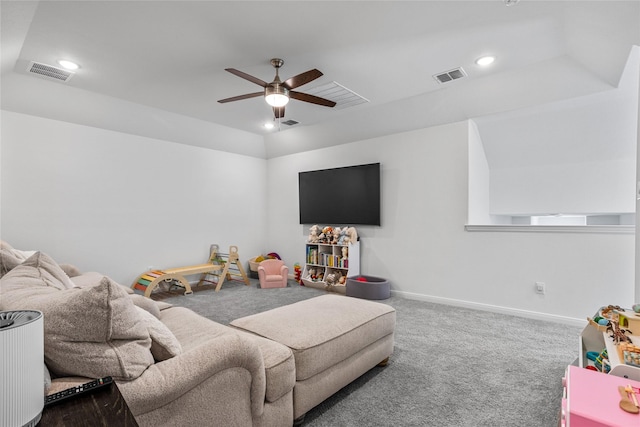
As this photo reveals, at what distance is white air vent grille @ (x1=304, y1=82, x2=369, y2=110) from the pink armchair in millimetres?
2729

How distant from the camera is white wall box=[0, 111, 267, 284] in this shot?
365cm

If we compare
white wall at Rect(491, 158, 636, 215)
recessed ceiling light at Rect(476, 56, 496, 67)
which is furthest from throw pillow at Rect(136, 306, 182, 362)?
white wall at Rect(491, 158, 636, 215)

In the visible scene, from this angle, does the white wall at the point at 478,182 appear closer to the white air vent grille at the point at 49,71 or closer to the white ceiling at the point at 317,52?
the white ceiling at the point at 317,52

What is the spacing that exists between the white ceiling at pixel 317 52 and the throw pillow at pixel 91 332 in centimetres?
212

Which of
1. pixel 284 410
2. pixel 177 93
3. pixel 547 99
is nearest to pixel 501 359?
pixel 284 410

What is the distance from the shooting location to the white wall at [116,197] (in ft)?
12.0

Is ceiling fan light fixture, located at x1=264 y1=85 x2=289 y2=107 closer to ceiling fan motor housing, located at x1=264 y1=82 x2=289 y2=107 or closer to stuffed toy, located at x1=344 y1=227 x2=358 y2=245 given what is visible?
ceiling fan motor housing, located at x1=264 y1=82 x2=289 y2=107

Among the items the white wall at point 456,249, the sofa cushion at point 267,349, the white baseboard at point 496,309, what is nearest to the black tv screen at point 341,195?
the white wall at point 456,249

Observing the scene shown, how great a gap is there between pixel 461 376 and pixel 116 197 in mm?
4606

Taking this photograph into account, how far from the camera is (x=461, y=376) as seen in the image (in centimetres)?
228

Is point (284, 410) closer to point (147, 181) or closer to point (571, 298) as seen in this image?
point (571, 298)

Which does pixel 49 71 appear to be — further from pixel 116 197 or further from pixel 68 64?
pixel 116 197

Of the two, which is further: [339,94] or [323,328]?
[339,94]

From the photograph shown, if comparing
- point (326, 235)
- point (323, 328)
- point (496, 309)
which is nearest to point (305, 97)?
point (323, 328)
